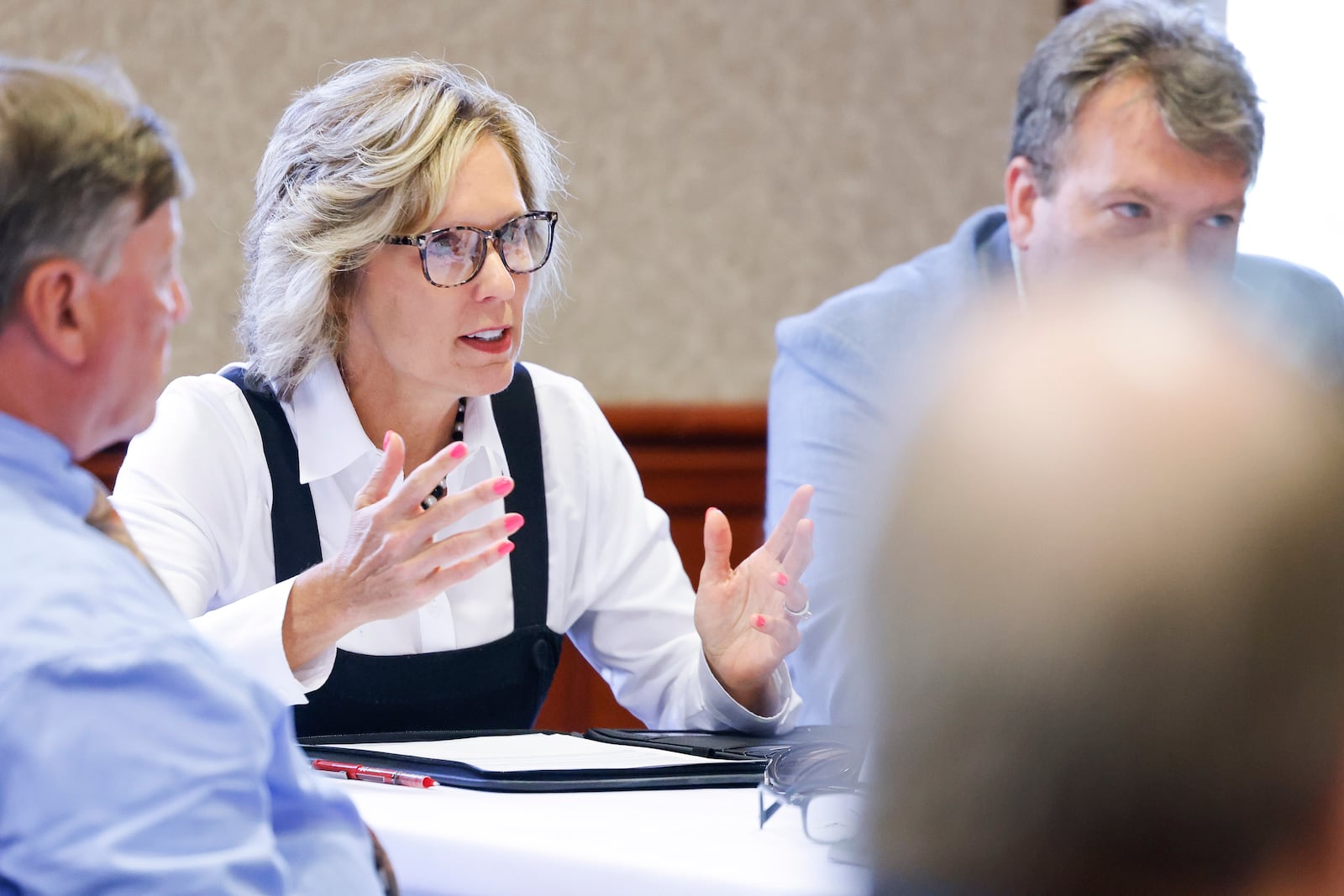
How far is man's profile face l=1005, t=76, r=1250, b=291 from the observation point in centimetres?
183

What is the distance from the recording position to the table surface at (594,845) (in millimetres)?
849

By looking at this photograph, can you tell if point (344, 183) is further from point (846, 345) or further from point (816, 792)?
point (816, 792)

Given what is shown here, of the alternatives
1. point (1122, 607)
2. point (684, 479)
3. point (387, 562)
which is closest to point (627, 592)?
point (387, 562)

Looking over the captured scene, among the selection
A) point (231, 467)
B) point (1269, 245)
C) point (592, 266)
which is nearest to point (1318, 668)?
point (231, 467)

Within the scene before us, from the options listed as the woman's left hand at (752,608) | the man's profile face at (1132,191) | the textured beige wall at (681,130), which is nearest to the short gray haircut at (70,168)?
the woman's left hand at (752,608)

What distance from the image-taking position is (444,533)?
5.89 feet

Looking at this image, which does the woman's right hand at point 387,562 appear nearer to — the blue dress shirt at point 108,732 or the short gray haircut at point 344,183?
the short gray haircut at point 344,183

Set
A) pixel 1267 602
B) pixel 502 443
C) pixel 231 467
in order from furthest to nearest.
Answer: pixel 502 443 → pixel 231 467 → pixel 1267 602

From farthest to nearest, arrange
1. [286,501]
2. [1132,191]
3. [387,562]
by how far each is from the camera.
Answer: [1132,191] < [286,501] < [387,562]

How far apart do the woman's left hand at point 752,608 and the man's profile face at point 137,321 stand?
82 cm

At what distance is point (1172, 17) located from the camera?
1998 millimetres

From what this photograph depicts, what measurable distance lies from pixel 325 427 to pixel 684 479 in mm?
1094

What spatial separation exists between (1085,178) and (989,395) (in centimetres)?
162

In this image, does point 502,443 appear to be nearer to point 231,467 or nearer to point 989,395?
point 231,467
